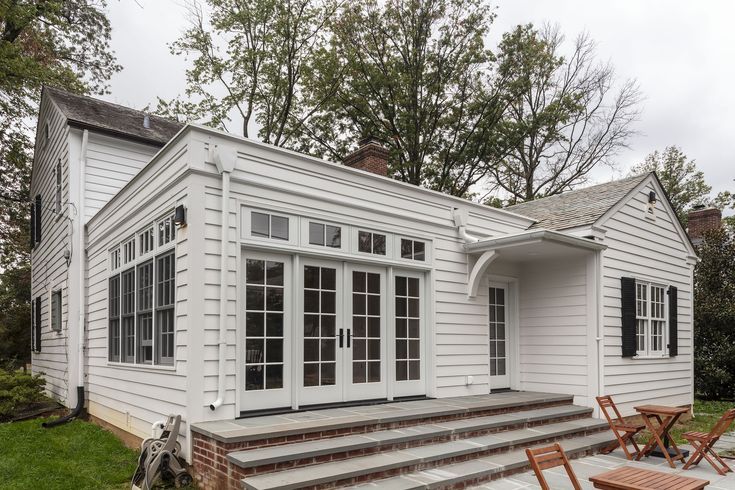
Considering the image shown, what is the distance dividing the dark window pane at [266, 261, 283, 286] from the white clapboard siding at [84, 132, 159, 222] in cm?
549

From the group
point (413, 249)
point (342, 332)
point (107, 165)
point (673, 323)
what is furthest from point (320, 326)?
point (673, 323)

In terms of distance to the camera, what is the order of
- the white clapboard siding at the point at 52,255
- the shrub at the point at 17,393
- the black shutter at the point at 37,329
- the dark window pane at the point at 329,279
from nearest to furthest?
the dark window pane at the point at 329,279 → the shrub at the point at 17,393 → the white clapboard siding at the point at 52,255 → the black shutter at the point at 37,329

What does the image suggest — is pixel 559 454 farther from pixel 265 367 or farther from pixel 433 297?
pixel 433 297

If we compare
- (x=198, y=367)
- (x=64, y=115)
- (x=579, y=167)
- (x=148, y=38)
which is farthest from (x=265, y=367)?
(x=579, y=167)

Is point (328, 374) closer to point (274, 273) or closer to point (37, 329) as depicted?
point (274, 273)

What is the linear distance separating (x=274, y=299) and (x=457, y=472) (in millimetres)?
2767

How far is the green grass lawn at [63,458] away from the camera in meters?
5.59

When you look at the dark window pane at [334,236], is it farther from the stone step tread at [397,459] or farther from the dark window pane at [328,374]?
the stone step tread at [397,459]

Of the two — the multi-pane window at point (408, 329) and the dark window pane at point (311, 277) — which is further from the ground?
the dark window pane at point (311, 277)

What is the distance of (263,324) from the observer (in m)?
5.96

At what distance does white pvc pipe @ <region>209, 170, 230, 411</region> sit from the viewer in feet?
17.4

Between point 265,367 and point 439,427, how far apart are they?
218 centimetres

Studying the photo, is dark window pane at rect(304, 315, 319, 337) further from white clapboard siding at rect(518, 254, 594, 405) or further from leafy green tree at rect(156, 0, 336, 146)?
leafy green tree at rect(156, 0, 336, 146)

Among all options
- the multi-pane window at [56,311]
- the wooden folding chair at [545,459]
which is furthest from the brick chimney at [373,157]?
the multi-pane window at [56,311]
